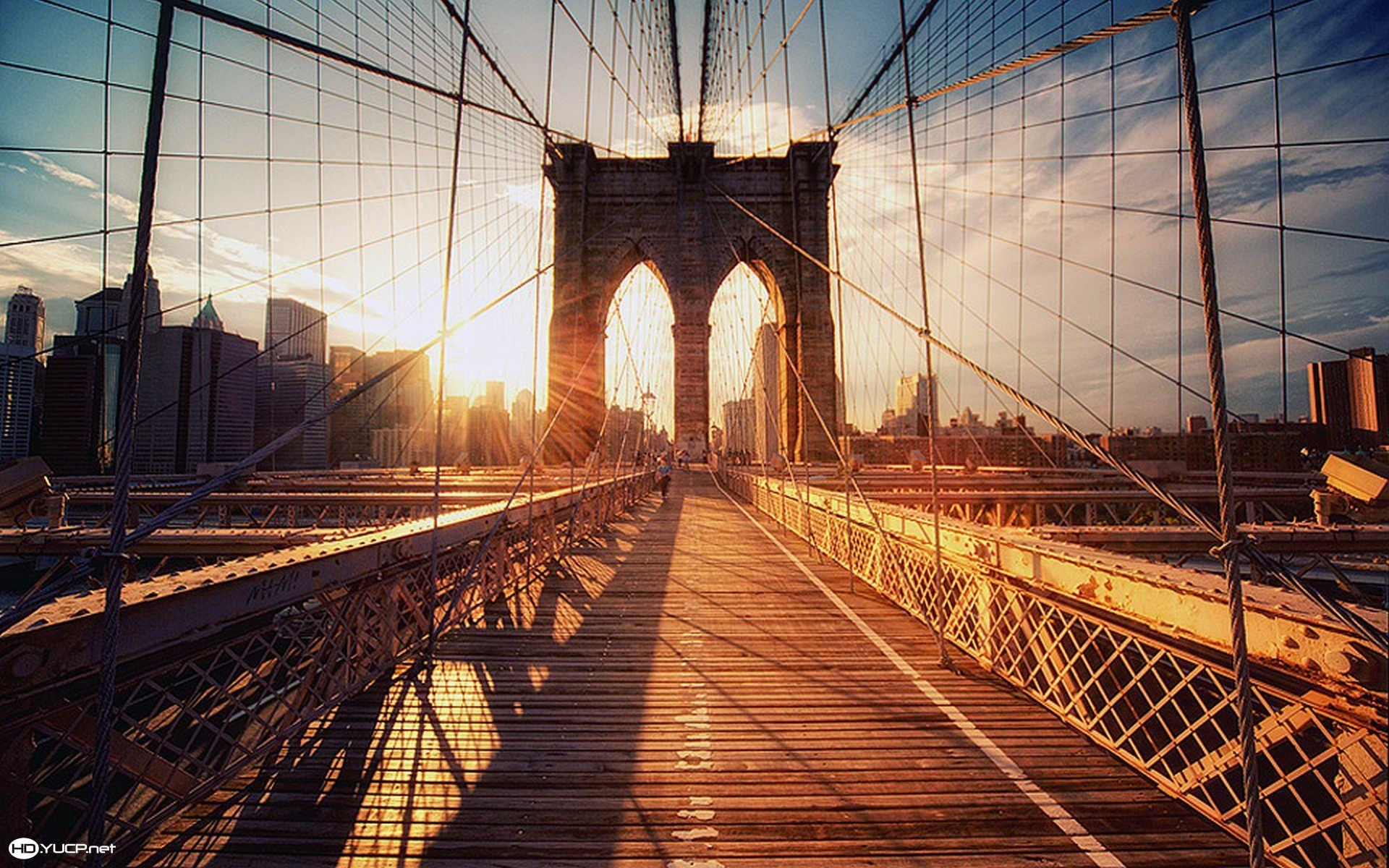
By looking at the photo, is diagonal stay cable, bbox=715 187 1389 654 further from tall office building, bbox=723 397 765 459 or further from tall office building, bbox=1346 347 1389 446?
tall office building, bbox=723 397 765 459

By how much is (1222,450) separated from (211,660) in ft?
16.0

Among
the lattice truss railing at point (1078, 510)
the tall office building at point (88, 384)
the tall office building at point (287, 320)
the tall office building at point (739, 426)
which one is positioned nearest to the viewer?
the tall office building at point (88, 384)

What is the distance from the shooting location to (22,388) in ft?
27.3

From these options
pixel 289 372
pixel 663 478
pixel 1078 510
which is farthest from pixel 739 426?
pixel 289 372

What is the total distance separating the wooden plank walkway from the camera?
2658mm

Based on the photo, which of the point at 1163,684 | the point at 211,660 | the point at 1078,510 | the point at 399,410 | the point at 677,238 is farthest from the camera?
the point at 677,238

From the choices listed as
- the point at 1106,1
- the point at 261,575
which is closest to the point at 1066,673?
the point at 261,575

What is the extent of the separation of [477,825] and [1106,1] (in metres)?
9.43

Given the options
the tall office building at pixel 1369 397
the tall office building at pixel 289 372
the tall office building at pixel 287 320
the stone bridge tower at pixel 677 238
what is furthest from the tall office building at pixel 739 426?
the tall office building at pixel 1369 397

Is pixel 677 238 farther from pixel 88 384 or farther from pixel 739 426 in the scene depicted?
pixel 88 384

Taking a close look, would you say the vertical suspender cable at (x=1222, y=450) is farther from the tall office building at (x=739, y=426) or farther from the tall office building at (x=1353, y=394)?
the tall office building at (x=739, y=426)

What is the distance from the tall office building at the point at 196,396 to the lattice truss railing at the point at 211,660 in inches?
98.1

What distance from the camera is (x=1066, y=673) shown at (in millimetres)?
3818

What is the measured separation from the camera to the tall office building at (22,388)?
6027 millimetres
